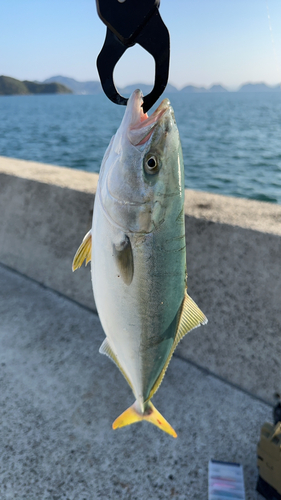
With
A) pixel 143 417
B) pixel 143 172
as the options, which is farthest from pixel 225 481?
pixel 143 172

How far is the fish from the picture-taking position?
4.18ft

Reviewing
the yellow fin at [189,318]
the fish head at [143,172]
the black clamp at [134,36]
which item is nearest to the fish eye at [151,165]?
the fish head at [143,172]

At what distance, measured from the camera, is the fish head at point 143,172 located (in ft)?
4.13

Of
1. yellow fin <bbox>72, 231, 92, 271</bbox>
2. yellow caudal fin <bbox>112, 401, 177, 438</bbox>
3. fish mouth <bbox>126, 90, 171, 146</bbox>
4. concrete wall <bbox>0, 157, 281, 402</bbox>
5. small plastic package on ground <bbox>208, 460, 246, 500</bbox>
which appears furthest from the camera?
concrete wall <bbox>0, 157, 281, 402</bbox>

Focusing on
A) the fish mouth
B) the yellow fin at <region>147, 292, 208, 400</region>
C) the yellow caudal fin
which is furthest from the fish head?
the yellow caudal fin

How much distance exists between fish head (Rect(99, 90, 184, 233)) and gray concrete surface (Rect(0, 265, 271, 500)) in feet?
5.34

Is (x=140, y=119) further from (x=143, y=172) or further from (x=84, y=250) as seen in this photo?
(x=84, y=250)

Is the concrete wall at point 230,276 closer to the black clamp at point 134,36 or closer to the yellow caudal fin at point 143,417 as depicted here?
the yellow caudal fin at point 143,417

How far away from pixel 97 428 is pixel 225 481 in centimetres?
85

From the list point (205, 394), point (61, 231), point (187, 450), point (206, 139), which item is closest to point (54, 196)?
point (61, 231)

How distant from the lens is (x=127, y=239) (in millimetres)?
1332

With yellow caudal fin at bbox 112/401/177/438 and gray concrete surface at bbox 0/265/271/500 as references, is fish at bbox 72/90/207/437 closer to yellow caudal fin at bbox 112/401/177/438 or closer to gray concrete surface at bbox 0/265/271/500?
yellow caudal fin at bbox 112/401/177/438

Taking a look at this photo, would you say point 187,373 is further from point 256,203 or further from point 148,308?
point 148,308

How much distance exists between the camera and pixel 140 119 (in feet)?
4.22
